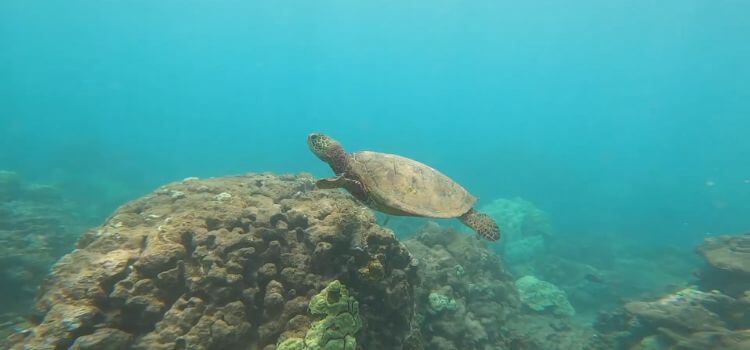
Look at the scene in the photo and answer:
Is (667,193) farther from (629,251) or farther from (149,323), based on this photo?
(149,323)

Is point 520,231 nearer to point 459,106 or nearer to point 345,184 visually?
point 345,184

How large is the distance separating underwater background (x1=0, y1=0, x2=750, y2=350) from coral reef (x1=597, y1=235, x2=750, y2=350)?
21.2 feet

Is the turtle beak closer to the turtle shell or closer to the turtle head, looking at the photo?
the turtle head

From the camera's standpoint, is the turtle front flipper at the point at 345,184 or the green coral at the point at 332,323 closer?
the green coral at the point at 332,323

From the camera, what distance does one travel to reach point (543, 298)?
13922 millimetres

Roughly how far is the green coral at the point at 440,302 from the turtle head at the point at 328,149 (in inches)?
140

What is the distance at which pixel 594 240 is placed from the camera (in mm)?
29328

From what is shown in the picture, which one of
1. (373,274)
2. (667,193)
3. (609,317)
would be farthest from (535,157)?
(373,274)

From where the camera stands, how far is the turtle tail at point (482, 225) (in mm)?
6965

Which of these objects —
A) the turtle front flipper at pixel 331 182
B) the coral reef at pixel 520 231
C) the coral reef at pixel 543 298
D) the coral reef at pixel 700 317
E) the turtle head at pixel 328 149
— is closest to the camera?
the turtle front flipper at pixel 331 182

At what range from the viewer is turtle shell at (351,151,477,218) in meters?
5.62

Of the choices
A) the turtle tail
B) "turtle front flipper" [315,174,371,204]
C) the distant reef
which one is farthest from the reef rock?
"turtle front flipper" [315,174,371,204]

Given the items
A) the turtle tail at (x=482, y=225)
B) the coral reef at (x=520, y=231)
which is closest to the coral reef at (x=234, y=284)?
the turtle tail at (x=482, y=225)

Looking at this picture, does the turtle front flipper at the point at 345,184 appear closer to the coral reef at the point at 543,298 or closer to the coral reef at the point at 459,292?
the coral reef at the point at 459,292
